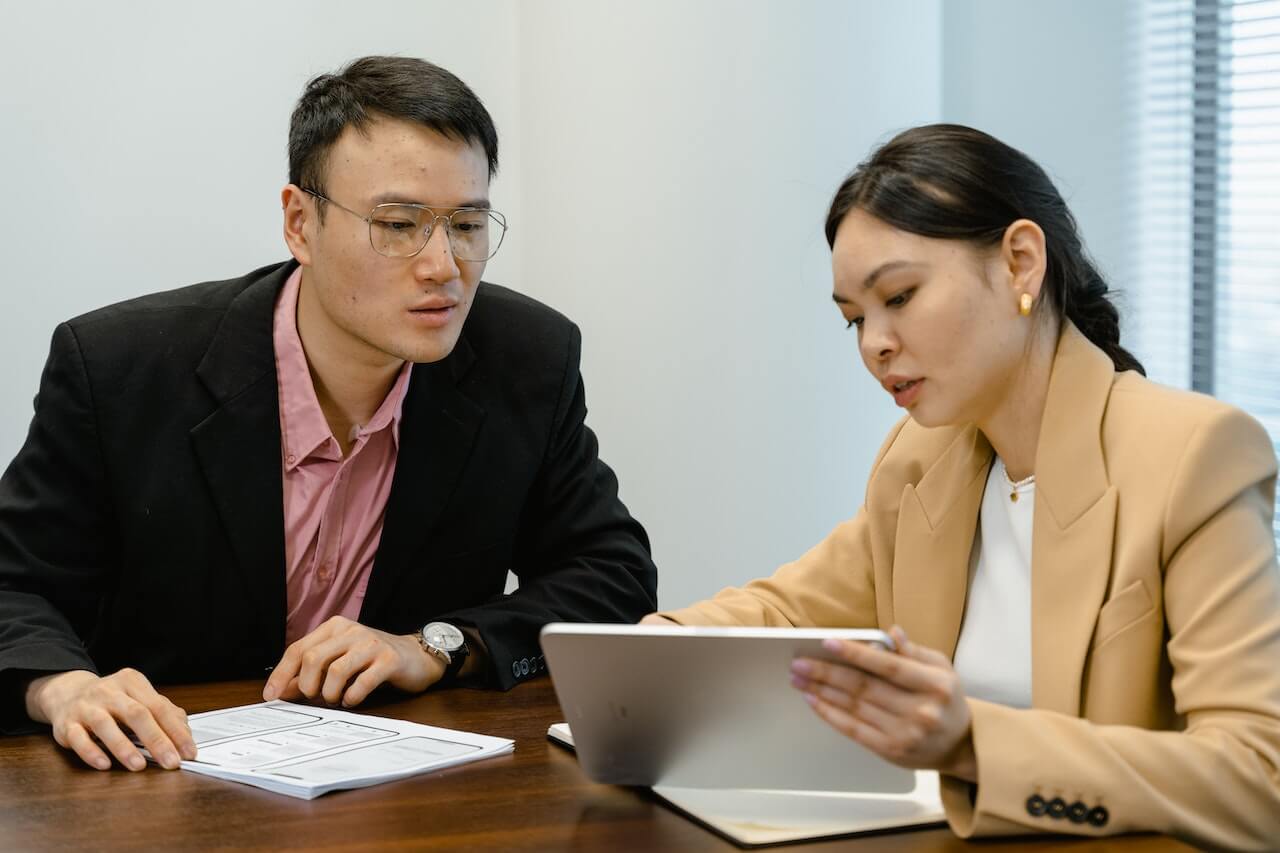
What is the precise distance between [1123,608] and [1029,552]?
0.82ft

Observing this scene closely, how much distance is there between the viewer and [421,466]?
249 centimetres

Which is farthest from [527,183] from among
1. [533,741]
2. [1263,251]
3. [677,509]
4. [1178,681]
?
[1178,681]

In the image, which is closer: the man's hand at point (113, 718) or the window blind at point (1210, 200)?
the man's hand at point (113, 718)

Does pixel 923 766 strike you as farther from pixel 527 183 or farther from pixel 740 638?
pixel 527 183

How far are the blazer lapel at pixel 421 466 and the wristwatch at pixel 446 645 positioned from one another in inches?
9.1

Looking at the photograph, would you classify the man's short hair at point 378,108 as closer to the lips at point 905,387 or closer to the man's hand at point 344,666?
the man's hand at point 344,666

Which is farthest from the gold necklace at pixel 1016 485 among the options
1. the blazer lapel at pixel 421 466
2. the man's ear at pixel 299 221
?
the man's ear at pixel 299 221

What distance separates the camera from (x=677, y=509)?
3.70 metres

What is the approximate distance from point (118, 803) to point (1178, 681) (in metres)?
1.17

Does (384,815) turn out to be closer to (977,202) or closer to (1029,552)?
(1029,552)

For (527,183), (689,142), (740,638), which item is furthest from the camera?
(527,183)

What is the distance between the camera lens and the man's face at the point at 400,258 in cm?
234

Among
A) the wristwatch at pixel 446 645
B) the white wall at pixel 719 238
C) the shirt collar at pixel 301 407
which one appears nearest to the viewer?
the wristwatch at pixel 446 645

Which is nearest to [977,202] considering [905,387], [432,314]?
[905,387]
